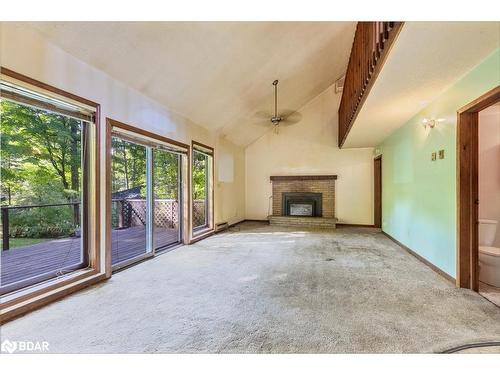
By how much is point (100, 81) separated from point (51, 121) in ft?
2.31

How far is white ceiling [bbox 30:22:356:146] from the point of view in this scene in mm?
2592

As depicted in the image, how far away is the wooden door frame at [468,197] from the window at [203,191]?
4420mm

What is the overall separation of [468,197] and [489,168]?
1.37 metres

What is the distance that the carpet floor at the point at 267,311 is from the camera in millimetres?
1722

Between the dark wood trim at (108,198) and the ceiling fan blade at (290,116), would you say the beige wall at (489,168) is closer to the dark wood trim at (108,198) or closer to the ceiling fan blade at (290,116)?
the ceiling fan blade at (290,116)

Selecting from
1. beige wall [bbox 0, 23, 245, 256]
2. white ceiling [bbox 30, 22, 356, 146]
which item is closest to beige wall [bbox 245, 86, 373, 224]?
white ceiling [bbox 30, 22, 356, 146]

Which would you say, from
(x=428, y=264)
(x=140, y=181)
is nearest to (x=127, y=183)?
(x=140, y=181)

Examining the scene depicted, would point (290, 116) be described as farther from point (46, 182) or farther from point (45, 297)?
point (45, 297)

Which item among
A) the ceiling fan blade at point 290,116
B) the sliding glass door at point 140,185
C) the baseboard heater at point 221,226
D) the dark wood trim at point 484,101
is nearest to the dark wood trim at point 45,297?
the sliding glass door at point 140,185

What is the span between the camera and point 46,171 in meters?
2.82

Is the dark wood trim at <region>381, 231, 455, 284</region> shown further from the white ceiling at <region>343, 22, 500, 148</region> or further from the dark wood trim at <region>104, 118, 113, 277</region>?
the dark wood trim at <region>104, 118, 113, 277</region>

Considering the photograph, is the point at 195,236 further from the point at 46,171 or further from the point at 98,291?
the point at 46,171

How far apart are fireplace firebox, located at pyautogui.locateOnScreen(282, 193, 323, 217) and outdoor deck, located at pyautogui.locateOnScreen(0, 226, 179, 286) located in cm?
394
